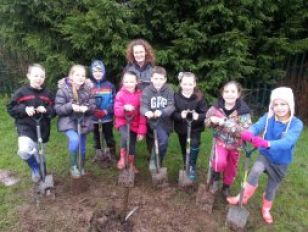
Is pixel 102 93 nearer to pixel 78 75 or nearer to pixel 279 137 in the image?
pixel 78 75

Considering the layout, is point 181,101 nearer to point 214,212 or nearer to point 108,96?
point 108,96

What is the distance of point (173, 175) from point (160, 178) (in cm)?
50

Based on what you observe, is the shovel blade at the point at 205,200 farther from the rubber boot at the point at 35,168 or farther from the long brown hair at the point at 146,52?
the rubber boot at the point at 35,168

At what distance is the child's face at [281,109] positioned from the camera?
4.09m

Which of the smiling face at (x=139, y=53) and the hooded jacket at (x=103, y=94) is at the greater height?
the smiling face at (x=139, y=53)

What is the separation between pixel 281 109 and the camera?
4.11 meters

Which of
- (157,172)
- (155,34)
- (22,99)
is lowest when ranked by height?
(157,172)

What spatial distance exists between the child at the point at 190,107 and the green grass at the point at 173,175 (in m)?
0.78

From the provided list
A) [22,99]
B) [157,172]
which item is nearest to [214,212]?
[157,172]

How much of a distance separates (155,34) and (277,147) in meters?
3.84

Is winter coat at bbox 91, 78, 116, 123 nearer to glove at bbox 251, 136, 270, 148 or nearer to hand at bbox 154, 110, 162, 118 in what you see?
hand at bbox 154, 110, 162, 118

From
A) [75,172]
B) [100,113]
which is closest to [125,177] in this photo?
[75,172]

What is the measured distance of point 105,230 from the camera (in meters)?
4.20

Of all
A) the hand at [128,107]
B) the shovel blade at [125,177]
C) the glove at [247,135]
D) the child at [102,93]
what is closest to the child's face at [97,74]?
the child at [102,93]
